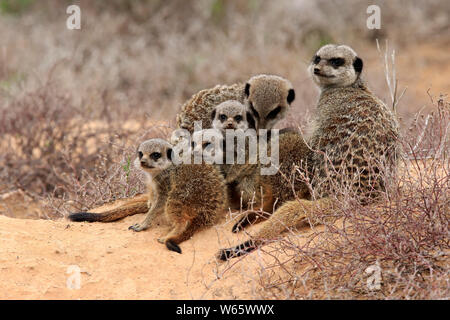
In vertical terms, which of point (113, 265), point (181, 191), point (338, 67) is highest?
point (338, 67)

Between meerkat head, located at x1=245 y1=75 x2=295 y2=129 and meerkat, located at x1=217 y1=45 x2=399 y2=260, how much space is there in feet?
0.97

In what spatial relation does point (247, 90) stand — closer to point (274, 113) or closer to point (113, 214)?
point (274, 113)

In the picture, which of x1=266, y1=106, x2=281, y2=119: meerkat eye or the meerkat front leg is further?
x1=266, y1=106, x2=281, y2=119: meerkat eye

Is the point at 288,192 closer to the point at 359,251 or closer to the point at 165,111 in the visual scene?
the point at 359,251

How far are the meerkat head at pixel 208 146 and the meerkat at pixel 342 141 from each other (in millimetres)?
635

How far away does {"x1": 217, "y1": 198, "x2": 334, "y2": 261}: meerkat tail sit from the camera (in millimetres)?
3557

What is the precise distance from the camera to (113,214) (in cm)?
436

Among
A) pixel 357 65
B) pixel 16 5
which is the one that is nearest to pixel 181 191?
pixel 357 65

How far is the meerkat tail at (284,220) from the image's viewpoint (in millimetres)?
3557

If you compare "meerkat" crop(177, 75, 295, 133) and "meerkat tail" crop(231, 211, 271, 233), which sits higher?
"meerkat" crop(177, 75, 295, 133)

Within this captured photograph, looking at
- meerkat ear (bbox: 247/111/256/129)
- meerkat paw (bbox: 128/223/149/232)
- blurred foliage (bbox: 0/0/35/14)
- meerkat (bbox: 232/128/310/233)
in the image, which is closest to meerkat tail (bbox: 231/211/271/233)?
meerkat (bbox: 232/128/310/233)

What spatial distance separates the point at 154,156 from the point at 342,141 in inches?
49.7

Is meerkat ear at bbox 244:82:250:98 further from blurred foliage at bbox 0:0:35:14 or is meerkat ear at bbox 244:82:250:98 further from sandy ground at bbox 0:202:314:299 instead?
blurred foliage at bbox 0:0:35:14

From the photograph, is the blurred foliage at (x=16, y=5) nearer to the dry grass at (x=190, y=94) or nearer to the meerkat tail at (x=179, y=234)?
the dry grass at (x=190, y=94)
